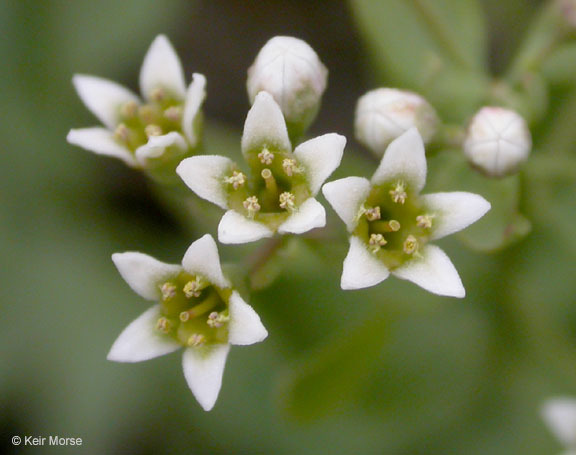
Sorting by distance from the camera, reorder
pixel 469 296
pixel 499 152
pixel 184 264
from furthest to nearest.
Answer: pixel 469 296
pixel 499 152
pixel 184 264

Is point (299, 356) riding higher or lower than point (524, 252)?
lower

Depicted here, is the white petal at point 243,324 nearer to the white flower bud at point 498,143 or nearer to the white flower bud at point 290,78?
the white flower bud at point 290,78

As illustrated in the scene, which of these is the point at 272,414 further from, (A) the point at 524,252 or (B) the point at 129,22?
(B) the point at 129,22

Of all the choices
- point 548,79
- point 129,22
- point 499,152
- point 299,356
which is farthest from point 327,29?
point 499,152

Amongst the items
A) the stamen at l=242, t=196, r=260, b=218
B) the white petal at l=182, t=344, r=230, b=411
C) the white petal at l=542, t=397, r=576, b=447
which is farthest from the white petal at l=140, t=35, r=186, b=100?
the white petal at l=542, t=397, r=576, b=447

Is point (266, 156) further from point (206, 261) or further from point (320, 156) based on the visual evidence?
point (206, 261)

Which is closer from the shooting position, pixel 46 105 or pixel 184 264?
pixel 184 264

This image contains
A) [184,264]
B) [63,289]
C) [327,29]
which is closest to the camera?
[184,264]

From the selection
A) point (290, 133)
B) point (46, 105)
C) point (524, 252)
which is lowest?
point (524, 252)
